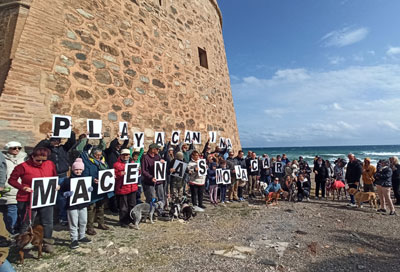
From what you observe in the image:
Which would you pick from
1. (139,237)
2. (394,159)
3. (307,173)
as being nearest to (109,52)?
(139,237)

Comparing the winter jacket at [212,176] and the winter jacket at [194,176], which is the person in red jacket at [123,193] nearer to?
the winter jacket at [194,176]

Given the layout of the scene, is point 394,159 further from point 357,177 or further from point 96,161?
point 96,161

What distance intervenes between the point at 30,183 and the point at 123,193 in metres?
1.78

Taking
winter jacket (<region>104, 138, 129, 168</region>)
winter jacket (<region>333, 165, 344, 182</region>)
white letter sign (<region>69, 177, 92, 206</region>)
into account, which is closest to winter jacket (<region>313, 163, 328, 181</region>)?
winter jacket (<region>333, 165, 344, 182</region>)

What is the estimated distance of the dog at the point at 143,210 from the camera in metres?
4.70

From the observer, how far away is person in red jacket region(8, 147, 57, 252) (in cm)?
339

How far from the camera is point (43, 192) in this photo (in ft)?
11.3

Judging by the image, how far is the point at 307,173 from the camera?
9062 millimetres

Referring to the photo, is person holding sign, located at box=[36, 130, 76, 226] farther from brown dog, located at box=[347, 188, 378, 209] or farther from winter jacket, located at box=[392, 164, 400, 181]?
winter jacket, located at box=[392, 164, 400, 181]

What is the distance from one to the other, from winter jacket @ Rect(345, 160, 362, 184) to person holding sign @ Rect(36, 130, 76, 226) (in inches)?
337

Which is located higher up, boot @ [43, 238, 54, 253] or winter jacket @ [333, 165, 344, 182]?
winter jacket @ [333, 165, 344, 182]

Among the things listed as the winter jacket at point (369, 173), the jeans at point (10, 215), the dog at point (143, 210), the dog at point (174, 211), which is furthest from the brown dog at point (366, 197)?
the jeans at point (10, 215)

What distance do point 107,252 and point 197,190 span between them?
11.0 ft

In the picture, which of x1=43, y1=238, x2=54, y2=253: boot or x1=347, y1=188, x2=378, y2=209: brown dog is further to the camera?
x1=347, y1=188, x2=378, y2=209: brown dog
